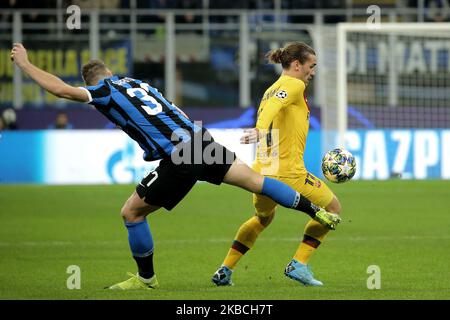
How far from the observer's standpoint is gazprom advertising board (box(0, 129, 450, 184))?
73.7 ft

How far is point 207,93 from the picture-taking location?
1024 inches

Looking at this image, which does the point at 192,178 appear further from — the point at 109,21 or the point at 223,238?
the point at 109,21

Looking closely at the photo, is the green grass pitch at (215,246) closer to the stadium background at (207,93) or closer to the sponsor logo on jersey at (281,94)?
the stadium background at (207,93)

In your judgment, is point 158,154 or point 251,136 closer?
point 251,136

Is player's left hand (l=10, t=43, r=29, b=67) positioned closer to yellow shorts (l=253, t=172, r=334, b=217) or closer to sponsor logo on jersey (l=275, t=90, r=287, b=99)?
sponsor logo on jersey (l=275, t=90, r=287, b=99)

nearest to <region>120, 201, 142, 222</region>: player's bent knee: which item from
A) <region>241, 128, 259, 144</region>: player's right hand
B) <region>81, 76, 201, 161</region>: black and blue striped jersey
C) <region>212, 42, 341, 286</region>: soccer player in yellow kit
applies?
<region>81, 76, 201, 161</region>: black and blue striped jersey

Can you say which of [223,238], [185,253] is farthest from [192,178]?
[223,238]

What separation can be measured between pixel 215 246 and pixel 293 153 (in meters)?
3.47

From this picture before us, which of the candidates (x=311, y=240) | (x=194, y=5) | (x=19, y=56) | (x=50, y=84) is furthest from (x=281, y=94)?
(x=194, y=5)

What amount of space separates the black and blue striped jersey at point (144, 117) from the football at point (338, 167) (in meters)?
1.19

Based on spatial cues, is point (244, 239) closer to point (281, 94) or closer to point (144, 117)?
point (281, 94)

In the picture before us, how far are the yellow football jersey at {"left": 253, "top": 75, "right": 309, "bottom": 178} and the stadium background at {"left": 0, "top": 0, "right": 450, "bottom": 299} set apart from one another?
8.76m

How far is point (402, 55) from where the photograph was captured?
24922mm
